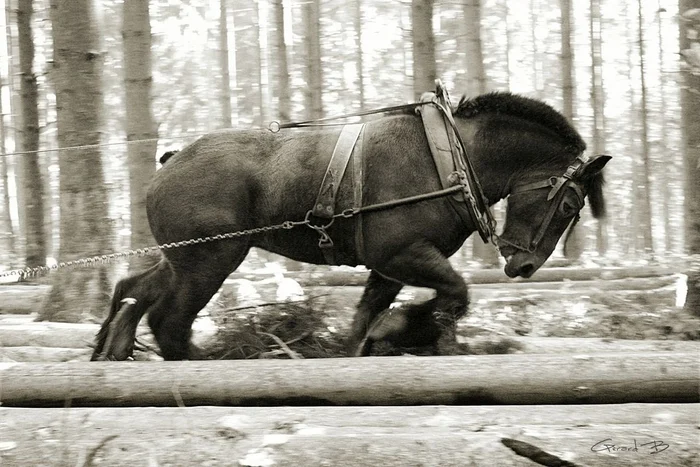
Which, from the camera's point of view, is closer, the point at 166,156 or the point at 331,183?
the point at 331,183

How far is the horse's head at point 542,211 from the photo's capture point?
4.75m

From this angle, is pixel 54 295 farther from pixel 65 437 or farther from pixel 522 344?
pixel 522 344

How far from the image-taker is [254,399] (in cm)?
375

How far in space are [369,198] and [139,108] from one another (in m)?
4.18

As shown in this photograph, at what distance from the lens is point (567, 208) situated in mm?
4812

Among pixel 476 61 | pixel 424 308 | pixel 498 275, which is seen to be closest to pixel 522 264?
pixel 424 308

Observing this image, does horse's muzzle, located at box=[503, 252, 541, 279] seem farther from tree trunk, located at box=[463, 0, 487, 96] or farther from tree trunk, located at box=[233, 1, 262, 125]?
tree trunk, located at box=[233, 1, 262, 125]

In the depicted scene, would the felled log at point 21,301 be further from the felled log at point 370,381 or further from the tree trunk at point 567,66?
the tree trunk at point 567,66

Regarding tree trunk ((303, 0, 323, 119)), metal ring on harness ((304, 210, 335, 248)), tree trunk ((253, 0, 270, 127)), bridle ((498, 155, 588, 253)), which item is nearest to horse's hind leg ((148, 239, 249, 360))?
metal ring on harness ((304, 210, 335, 248))

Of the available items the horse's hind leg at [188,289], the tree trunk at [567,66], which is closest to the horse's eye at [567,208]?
the horse's hind leg at [188,289]

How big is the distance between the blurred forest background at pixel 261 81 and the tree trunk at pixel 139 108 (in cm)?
2

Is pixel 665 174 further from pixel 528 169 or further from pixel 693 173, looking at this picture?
pixel 528 169

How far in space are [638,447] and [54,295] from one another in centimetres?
544

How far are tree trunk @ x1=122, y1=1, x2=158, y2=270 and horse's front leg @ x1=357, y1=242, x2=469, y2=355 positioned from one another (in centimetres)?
386
